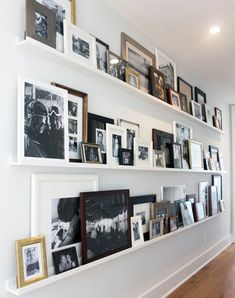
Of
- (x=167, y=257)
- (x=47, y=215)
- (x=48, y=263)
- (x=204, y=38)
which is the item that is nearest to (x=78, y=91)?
(x=47, y=215)

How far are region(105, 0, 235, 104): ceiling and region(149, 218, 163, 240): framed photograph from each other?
5.91 ft

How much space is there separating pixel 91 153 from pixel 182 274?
7.23 ft

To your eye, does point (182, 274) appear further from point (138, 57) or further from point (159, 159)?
point (138, 57)

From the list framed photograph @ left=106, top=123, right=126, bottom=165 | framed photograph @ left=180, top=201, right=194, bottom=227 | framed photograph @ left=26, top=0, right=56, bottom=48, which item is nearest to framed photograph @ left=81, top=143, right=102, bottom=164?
framed photograph @ left=106, top=123, right=126, bottom=165

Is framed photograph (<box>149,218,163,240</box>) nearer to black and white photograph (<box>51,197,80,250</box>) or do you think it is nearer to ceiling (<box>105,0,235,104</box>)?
black and white photograph (<box>51,197,80,250</box>)

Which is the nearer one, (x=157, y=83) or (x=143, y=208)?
(x=143, y=208)

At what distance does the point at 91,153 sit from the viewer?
2047 millimetres

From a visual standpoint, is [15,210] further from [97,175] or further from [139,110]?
[139,110]

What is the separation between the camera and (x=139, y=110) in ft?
9.19

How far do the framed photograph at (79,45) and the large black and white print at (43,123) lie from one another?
1.03ft

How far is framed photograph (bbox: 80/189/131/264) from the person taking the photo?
199cm

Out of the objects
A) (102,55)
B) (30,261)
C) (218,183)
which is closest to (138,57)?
(102,55)

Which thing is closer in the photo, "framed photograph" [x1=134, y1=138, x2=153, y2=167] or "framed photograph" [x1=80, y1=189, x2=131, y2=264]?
"framed photograph" [x1=80, y1=189, x2=131, y2=264]

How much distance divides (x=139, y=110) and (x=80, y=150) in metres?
0.98
